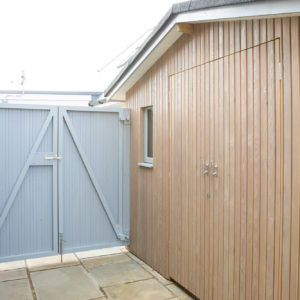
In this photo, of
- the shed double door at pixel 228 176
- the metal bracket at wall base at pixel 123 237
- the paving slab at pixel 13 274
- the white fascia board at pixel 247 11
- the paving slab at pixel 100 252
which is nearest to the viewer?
the white fascia board at pixel 247 11

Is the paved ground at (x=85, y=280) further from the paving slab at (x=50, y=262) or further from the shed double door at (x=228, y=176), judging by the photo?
the shed double door at (x=228, y=176)

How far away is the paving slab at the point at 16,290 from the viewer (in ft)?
12.4

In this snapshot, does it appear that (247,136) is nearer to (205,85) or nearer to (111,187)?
(205,85)

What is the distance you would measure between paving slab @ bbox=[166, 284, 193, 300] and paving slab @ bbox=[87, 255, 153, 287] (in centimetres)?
40

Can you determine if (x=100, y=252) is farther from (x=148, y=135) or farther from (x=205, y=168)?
(x=205, y=168)

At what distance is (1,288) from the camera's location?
13.1 feet

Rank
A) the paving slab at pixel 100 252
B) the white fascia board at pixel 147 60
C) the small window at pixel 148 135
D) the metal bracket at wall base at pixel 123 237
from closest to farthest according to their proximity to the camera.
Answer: the white fascia board at pixel 147 60 → the small window at pixel 148 135 → the paving slab at pixel 100 252 → the metal bracket at wall base at pixel 123 237

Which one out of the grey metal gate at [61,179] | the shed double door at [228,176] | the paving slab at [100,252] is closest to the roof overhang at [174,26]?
the shed double door at [228,176]

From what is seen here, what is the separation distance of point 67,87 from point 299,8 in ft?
28.4

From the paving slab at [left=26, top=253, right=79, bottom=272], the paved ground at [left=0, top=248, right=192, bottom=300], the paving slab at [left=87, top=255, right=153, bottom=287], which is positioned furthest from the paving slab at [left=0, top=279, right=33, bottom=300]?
the paving slab at [left=87, top=255, right=153, bottom=287]

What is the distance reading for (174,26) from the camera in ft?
12.1

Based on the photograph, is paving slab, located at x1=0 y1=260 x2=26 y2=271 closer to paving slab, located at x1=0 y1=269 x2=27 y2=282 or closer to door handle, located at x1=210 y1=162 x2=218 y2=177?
paving slab, located at x1=0 y1=269 x2=27 y2=282

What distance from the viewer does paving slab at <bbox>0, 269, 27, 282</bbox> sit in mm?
4293

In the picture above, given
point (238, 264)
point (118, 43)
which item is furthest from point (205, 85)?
point (118, 43)
